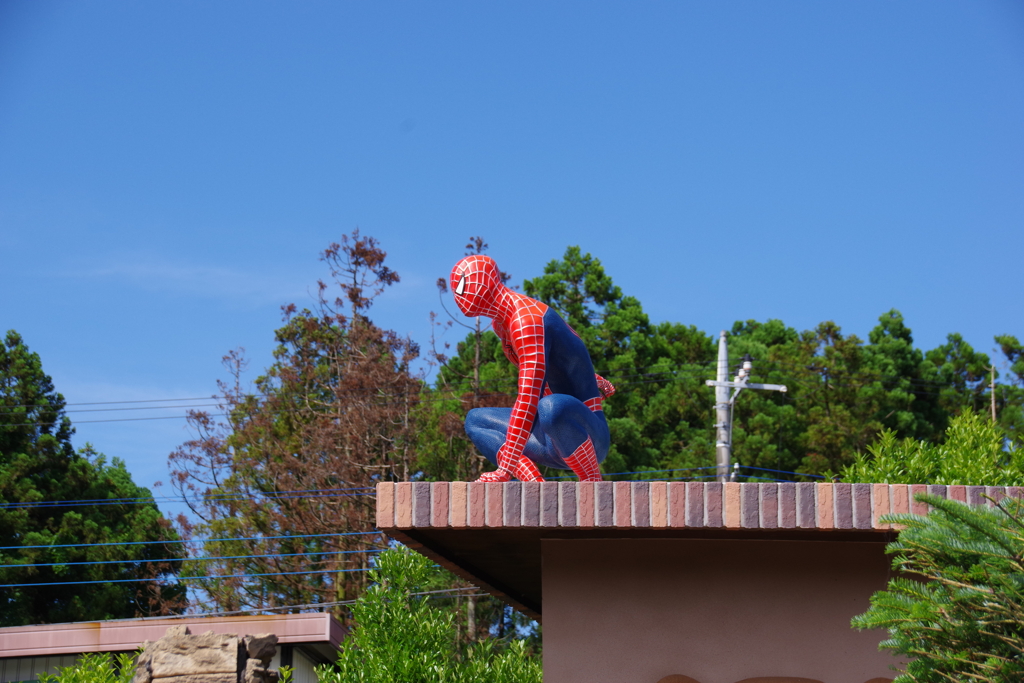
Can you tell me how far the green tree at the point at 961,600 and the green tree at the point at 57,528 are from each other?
824 inches

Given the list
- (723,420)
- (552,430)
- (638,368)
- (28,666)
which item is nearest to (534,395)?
(552,430)

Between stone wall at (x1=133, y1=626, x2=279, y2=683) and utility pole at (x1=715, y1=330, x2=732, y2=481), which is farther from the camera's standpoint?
utility pole at (x1=715, y1=330, x2=732, y2=481)

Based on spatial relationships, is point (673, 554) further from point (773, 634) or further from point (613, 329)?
point (613, 329)

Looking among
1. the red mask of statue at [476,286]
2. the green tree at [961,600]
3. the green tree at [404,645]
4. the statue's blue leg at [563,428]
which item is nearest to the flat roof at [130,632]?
the green tree at [404,645]

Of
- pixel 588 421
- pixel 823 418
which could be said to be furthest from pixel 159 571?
pixel 588 421

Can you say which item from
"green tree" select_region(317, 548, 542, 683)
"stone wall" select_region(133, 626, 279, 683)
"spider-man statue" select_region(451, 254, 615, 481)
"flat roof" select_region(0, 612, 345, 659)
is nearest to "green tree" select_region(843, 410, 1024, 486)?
"spider-man statue" select_region(451, 254, 615, 481)

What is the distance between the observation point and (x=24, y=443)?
1019 inches

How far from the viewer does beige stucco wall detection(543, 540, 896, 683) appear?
5758 mm

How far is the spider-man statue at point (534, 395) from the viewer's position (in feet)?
21.2

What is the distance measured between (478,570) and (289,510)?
1505cm

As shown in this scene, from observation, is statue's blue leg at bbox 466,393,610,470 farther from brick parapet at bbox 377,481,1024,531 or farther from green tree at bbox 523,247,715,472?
green tree at bbox 523,247,715,472

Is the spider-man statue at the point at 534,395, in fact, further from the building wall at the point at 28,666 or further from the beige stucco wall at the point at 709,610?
the building wall at the point at 28,666

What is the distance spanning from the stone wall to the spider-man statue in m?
5.33

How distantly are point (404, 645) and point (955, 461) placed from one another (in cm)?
478
